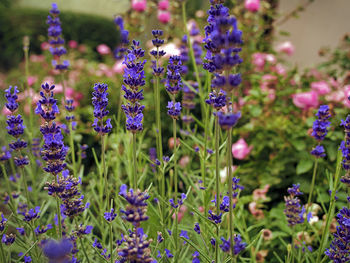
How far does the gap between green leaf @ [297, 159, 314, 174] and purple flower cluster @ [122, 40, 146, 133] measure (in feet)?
5.30

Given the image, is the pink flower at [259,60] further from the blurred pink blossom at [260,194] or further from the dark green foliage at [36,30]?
the dark green foliage at [36,30]

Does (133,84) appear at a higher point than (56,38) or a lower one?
lower

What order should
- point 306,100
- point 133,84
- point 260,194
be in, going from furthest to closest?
point 306,100 → point 260,194 → point 133,84

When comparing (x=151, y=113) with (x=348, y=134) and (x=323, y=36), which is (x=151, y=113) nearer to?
(x=348, y=134)

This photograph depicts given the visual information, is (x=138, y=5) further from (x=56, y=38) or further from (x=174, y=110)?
(x=174, y=110)

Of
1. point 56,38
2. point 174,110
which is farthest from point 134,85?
point 56,38

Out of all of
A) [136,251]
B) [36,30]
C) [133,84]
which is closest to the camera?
[136,251]

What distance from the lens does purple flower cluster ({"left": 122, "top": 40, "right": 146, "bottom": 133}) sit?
1.22 m

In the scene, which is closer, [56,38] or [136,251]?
[136,251]

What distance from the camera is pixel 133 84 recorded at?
123cm

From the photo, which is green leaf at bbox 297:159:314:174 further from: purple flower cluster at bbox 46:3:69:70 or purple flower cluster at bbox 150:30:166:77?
purple flower cluster at bbox 46:3:69:70

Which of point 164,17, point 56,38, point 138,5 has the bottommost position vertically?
point 56,38

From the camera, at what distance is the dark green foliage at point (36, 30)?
1002cm

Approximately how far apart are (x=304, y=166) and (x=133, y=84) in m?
1.72
